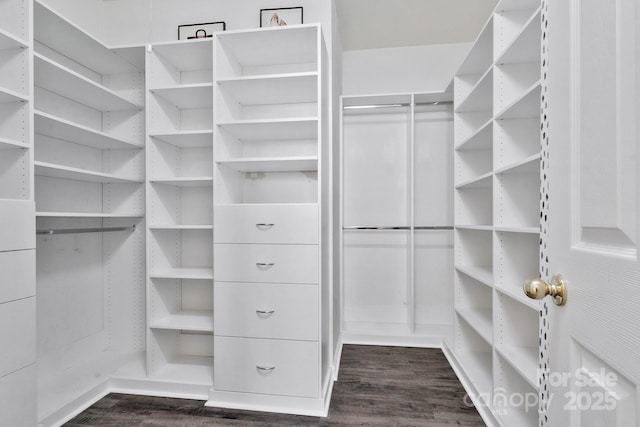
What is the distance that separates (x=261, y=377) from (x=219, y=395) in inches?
11.4

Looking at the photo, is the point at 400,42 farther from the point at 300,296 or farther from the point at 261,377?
the point at 261,377

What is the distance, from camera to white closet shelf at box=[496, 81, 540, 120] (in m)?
1.36

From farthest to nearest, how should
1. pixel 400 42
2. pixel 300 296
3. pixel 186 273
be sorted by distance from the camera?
pixel 400 42, pixel 186 273, pixel 300 296

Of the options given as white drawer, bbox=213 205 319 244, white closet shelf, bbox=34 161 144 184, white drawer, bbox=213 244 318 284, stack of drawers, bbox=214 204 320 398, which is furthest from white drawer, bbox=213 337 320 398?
white closet shelf, bbox=34 161 144 184

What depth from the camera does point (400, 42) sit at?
2914 mm

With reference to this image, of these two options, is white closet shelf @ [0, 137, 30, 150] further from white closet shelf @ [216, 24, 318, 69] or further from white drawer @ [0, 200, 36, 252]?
white closet shelf @ [216, 24, 318, 69]

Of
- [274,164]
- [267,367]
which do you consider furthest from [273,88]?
[267,367]

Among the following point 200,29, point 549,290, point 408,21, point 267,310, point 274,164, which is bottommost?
point 267,310

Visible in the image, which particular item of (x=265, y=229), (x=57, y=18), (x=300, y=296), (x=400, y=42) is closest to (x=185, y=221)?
(x=265, y=229)

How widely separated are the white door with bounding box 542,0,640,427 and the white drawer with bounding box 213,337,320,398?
52.5 inches

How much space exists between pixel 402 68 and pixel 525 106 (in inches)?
66.9

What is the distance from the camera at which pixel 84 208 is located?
2293 millimetres

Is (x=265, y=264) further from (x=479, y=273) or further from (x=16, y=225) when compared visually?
(x=479, y=273)

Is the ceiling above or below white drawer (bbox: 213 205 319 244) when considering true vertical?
above
